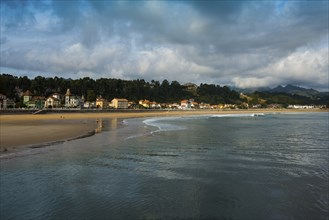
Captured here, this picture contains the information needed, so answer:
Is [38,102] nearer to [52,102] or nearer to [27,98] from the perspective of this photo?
[52,102]

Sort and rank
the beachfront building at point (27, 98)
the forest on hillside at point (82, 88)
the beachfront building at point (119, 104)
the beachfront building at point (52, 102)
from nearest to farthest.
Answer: the beachfront building at point (27, 98)
the beachfront building at point (52, 102)
the forest on hillside at point (82, 88)
the beachfront building at point (119, 104)

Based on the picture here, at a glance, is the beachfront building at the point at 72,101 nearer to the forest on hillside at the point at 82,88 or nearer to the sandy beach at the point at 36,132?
→ the forest on hillside at the point at 82,88

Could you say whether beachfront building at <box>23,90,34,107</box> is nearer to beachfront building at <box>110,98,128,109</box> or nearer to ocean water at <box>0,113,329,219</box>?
beachfront building at <box>110,98,128,109</box>

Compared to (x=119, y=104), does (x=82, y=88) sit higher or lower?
higher

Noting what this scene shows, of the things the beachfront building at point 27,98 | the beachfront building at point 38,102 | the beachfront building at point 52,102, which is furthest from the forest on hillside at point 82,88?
the beachfront building at point 52,102

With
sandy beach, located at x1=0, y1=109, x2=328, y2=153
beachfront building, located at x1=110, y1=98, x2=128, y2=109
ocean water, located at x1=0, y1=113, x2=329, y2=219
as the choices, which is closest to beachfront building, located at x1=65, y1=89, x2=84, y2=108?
beachfront building, located at x1=110, y1=98, x2=128, y2=109

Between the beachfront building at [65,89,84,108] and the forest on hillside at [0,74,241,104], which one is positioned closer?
the forest on hillside at [0,74,241,104]

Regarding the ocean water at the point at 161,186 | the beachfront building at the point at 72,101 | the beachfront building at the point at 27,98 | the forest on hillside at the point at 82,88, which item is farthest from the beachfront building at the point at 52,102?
the ocean water at the point at 161,186

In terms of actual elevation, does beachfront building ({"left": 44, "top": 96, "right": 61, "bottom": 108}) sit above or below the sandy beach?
above

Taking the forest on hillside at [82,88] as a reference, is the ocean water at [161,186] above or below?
below

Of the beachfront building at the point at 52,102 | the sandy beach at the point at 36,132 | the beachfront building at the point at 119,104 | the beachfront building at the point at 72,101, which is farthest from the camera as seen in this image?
the beachfront building at the point at 119,104

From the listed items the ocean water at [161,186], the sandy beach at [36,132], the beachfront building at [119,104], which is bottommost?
the sandy beach at [36,132]

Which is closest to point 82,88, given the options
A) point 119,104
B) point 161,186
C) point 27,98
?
point 119,104

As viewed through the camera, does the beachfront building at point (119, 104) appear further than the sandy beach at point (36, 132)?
Yes
